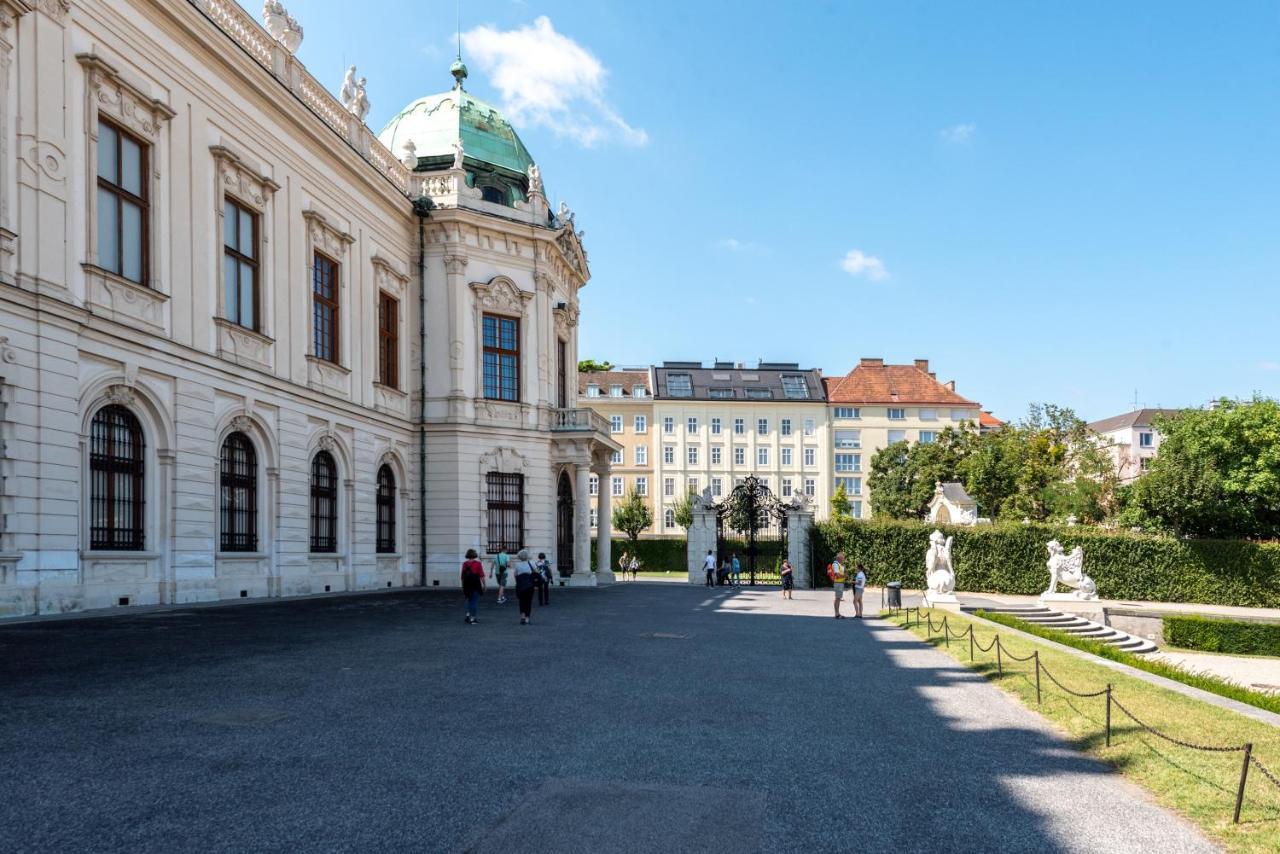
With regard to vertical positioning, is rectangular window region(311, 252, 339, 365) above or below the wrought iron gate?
above

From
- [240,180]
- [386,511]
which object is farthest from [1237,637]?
[240,180]

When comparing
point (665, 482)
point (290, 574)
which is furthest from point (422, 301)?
point (665, 482)

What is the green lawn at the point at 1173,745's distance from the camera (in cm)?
640

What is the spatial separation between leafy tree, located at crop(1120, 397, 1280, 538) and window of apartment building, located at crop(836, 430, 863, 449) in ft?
134

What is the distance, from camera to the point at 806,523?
41.3 m

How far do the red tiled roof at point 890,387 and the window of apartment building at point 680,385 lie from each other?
469 inches

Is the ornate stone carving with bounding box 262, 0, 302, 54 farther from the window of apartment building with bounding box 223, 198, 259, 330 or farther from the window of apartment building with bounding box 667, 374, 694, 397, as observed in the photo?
the window of apartment building with bounding box 667, 374, 694, 397

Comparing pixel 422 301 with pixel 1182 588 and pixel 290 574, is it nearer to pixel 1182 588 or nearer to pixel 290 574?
pixel 290 574

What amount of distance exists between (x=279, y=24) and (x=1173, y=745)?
25.2 m

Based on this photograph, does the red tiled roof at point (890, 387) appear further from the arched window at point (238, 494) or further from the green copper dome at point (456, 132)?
the arched window at point (238, 494)

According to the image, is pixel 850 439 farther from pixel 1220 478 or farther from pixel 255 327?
pixel 255 327

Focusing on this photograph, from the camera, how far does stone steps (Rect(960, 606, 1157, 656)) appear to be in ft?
85.1

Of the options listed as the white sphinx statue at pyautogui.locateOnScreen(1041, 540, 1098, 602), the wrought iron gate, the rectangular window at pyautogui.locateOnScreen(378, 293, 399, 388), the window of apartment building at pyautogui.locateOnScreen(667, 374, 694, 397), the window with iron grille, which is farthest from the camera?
the window of apartment building at pyautogui.locateOnScreen(667, 374, 694, 397)

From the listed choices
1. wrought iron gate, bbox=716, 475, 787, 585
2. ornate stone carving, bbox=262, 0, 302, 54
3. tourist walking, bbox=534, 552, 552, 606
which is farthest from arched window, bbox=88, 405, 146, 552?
wrought iron gate, bbox=716, 475, 787, 585
